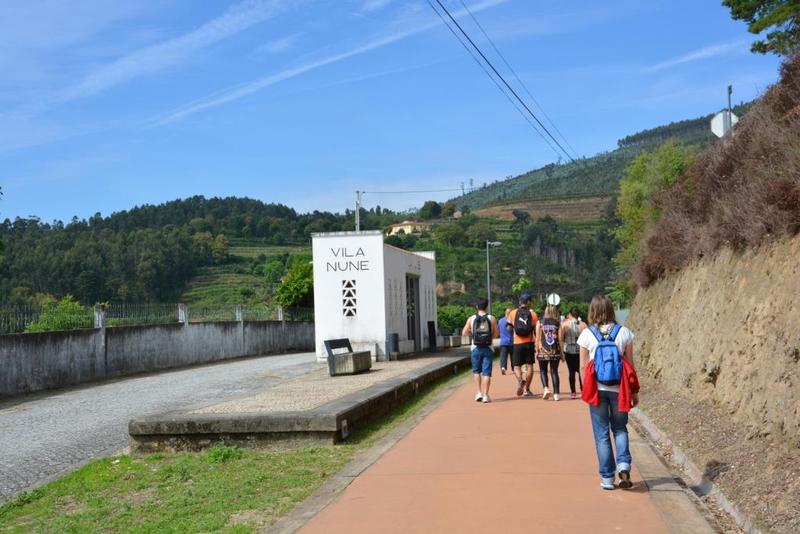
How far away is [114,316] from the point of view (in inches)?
918

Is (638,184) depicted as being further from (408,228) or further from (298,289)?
(408,228)

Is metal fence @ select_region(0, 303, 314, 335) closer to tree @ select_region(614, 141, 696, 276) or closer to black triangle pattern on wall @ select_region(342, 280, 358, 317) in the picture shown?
black triangle pattern on wall @ select_region(342, 280, 358, 317)

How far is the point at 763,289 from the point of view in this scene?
8969mm

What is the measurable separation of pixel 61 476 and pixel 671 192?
1274cm

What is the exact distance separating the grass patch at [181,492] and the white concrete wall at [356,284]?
15.5 meters

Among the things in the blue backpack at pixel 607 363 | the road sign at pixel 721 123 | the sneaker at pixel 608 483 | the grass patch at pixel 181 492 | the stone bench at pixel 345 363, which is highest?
the road sign at pixel 721 123

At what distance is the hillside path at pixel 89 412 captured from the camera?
10.1 meters

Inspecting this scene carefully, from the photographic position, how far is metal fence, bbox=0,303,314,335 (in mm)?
18767

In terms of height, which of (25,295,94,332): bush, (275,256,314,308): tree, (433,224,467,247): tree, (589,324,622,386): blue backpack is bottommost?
(589,324,622,386): blue backpack

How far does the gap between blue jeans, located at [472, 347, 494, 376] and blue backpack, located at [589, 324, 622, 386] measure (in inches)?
250

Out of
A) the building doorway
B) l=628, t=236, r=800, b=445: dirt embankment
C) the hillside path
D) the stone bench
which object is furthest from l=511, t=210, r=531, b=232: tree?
l=628, t=236, r=800, b=445: dirt embankment

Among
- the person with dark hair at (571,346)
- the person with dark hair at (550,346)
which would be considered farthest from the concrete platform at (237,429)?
the person with dark hair at (571,346)

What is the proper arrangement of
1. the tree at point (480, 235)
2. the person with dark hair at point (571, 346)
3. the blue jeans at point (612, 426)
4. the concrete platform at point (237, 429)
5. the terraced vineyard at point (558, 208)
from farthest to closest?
the terraced vineyard at point (558, 208)
the tree at point (480, 235)
the person with dark hair at point (571, 346)
the concrete platform at point (237, 429)
the blue jeans at point (612, 426)

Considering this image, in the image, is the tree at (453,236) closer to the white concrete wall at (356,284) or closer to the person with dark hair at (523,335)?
the white concrete wall at (356,284)
